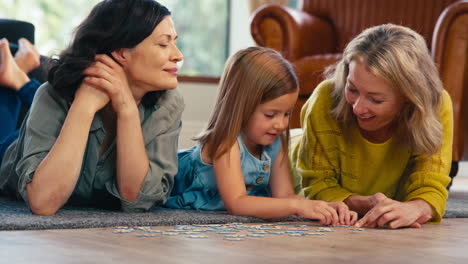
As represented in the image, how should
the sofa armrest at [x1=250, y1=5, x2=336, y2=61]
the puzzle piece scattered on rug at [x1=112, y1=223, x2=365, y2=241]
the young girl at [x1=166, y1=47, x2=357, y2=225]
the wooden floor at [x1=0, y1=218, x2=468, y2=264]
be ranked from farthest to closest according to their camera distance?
1. the sofa armrest at [x1=250, y1=5, x2=336, y2=61]
2. the young girl at [x1=166, y1=47, x2=357, y2=225]
3. the puzzle piece scattered on rug at [x1=112, y1=223, x2=365, y2=241]
4. the wooden floor at [x1=0, y1=218, x2=468, y2=264]

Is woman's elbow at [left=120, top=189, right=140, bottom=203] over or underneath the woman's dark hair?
underneath

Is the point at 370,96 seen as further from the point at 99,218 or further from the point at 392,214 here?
the point at 99,218

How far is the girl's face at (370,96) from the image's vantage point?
1.96m

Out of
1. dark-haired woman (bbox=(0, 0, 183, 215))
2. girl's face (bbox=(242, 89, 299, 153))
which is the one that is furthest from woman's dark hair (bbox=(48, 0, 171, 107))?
girl's face (bbox=(242, 89, 299, 153))

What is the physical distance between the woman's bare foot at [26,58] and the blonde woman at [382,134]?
1180 millimetres

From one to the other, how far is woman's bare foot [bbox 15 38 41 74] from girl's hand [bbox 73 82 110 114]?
98cm

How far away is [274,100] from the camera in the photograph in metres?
2.09

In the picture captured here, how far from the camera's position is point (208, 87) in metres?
5.32

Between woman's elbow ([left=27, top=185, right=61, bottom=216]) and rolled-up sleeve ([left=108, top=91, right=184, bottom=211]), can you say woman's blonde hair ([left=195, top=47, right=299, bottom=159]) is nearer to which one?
rolled-up sleeve ([left=108, top=91, right=184, bottom=211])

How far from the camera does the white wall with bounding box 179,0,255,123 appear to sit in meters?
5.24

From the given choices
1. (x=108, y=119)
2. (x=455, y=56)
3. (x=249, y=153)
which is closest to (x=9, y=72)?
(x=108, y=119)

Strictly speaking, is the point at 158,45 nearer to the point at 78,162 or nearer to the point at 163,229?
the point at 78,162

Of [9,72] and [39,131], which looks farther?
[9,72]

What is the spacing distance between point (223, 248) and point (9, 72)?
5.00 feet
